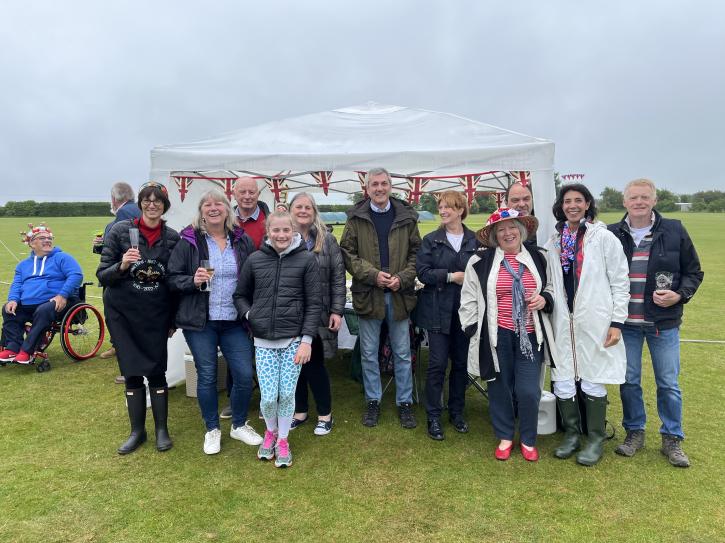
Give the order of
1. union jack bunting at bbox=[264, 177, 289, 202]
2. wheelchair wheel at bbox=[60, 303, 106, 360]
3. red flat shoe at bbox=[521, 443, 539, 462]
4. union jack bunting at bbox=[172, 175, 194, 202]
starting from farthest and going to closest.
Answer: union jack bunting at bbox=[264, 177, 289, 202], wheelchair wheel at bbox=[60, 303, 106, 360], union jack bunting at bbox=[172, 175, 194, 202], red flat shoe at bbox=[521, 443, 539, 462]

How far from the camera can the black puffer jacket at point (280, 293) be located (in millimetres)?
2840

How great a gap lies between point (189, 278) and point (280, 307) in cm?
58

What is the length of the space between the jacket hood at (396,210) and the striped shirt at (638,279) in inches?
57.1

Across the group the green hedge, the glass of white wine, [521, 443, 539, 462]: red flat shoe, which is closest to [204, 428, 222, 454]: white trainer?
the glass of white wine

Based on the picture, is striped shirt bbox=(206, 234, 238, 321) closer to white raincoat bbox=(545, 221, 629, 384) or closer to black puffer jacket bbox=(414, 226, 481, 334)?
black puffer jacket bbox=(414, 226, 481, 334)

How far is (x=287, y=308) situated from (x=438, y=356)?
1189 mm

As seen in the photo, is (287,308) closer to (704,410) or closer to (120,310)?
(120,310)

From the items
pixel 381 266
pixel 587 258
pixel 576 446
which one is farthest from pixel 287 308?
pixel 576 446

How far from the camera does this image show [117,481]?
110 inches

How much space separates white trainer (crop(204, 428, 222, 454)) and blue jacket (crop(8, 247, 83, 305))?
9.59 ft

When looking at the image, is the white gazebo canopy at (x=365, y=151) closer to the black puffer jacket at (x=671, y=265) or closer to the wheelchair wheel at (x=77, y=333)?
the black puffer jacket at (x=671, y=265)

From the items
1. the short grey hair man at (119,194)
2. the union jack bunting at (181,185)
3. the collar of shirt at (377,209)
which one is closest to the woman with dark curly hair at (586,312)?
the collar of shirt at (377,209)

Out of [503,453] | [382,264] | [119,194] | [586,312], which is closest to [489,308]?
[586,312]

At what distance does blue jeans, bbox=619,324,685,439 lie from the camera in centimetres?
289
